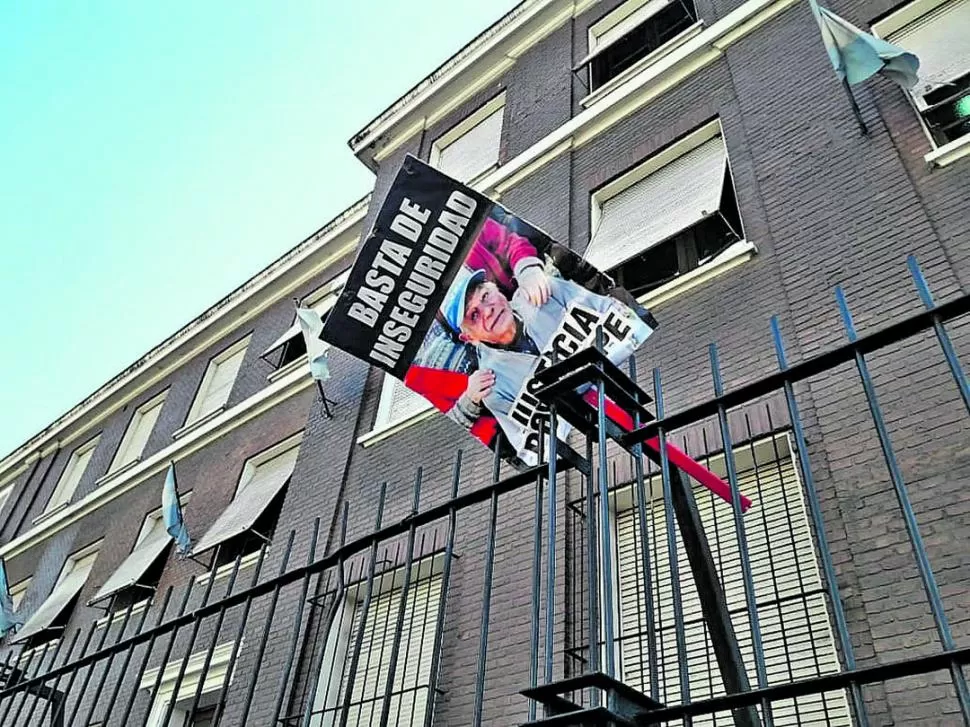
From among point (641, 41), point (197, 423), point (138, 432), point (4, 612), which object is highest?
point (641, 41)

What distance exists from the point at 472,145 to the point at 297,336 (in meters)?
4.19

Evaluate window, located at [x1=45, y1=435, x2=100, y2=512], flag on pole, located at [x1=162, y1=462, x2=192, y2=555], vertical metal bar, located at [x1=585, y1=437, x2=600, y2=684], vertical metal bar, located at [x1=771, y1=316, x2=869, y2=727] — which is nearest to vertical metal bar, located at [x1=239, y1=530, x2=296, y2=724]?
vertical metal bar, located at [x1=585, y1=437, x2=600, y2=684]

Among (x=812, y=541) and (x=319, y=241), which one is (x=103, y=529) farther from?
(x=812, y=541)

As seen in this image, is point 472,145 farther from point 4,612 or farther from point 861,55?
point 4,612

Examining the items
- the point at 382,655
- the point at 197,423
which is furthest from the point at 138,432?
the point at 382,655

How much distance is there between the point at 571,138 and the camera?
10180mm

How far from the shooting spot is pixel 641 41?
10781mm

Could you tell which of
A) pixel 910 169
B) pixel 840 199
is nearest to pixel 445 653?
pixel 840 199

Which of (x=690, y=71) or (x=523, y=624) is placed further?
(x=690, y=71)

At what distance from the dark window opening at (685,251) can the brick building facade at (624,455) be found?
3 cm

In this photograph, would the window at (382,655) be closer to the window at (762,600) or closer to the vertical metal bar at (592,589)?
the window at (762,600)

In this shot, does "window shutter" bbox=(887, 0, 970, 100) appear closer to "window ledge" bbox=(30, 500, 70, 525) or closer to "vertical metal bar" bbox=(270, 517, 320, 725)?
"vertical metal bar" bbox=(270, 517, 320, 725)

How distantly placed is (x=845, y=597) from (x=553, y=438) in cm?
250

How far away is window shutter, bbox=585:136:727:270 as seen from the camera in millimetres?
7961
